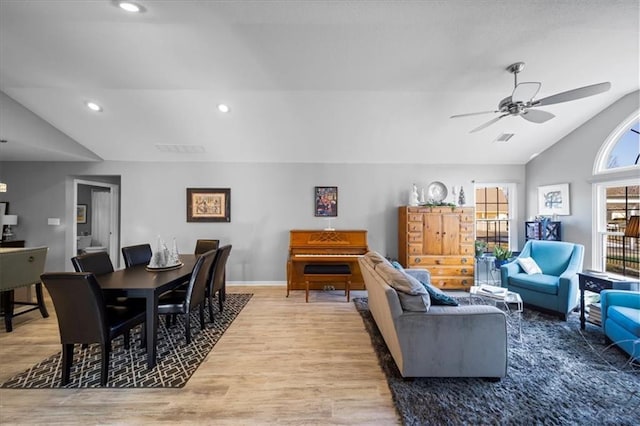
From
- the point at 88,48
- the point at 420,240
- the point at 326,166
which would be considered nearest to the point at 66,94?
the point at 88,48

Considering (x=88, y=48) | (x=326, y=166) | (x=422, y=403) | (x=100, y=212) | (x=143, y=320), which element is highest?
(x=88, y=48)

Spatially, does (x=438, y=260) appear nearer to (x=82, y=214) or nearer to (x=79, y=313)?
(x=79, y=313)

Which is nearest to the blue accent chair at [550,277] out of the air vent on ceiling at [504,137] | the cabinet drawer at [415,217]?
the cabinet drawer at [415,217]

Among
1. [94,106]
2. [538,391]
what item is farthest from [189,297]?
[94,106]

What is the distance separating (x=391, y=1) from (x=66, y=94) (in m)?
4.33

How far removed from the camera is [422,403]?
74.5 inches

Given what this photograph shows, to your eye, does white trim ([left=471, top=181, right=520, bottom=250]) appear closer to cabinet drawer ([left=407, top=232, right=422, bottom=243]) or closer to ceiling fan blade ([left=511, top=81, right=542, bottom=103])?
cabinet drawer ([left=407, top=232, right=422, bottom=243])

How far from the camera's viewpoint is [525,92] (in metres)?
2.47

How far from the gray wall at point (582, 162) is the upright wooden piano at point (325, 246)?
3331 millimetres

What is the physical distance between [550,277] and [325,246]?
10.9 feet

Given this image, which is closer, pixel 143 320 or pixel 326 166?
pixel 143 320

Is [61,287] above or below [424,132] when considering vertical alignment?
below

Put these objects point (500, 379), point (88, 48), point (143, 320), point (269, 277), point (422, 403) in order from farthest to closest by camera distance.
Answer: point (269, 277), point (88, 48), point (143, 320), point (500, 379), point (422, 403)

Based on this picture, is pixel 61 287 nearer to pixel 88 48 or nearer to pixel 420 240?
pixel 88 48
